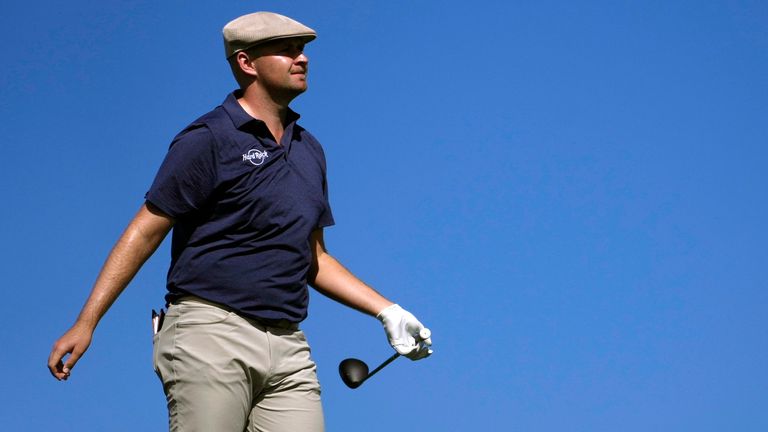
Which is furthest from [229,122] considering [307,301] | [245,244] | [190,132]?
[307,301]

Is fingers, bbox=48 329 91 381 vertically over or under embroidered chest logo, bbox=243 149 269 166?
under

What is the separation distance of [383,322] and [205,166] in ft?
3.93

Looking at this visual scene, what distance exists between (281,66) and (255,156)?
51 centimetres

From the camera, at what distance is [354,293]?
17.7 ft

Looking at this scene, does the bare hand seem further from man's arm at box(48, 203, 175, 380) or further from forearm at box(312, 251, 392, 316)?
forearm at box(312, 251, 392, 316)

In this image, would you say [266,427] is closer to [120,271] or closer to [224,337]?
[224,337]

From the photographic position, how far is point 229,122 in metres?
4.89

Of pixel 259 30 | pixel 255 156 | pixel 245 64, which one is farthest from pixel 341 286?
pixel 259 30

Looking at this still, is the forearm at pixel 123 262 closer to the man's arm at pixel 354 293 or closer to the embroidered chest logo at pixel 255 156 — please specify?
the embroidered chest logo at pixel 255 156

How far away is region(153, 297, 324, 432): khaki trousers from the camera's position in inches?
180

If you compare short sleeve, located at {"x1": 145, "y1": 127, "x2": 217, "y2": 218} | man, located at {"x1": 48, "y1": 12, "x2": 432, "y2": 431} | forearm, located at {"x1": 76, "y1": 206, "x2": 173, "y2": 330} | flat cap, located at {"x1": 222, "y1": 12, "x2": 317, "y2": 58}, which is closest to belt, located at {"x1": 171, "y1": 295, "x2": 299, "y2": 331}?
man, located at {"x1": 48, "y1": 12, "x2": 432, "y2": 431}

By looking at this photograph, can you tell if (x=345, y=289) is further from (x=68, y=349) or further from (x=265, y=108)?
(x=68, y=349)

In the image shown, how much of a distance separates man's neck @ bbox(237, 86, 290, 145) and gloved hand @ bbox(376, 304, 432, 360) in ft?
3.19

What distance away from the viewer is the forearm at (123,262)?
4582mm
